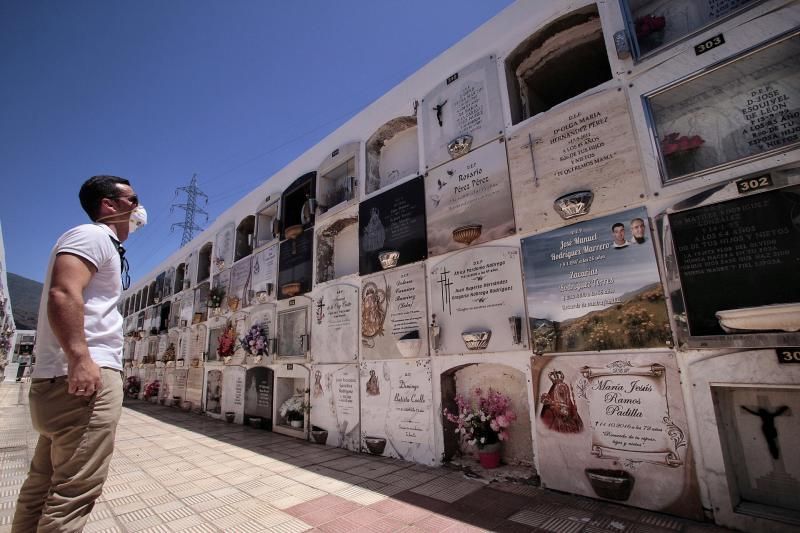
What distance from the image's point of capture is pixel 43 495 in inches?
75.1

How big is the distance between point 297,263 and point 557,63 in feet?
20.0

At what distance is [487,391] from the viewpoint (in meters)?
5.09

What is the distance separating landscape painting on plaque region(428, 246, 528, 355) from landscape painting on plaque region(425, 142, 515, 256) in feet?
0.76

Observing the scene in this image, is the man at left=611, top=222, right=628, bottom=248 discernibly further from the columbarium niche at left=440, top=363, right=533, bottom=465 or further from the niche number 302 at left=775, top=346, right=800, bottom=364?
the columbarium niche at left=440, top=363, right=533, bottom=465

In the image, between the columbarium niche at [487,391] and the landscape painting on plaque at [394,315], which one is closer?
the columbarium niche at [487,391]

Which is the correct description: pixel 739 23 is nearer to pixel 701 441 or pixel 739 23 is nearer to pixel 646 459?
pixel 701 441

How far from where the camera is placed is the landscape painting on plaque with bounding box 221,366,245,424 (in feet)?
30.9

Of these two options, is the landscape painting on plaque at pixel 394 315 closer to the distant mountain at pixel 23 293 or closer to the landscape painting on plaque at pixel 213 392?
the landscape painting on plaque at pixel 213 392

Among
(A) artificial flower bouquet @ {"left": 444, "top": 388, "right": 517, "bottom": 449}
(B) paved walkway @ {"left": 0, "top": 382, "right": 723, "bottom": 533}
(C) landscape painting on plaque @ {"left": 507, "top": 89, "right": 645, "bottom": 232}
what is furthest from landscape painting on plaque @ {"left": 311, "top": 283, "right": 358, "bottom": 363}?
(C) landscape painting on plaque @ {"left": 507, "top": 89, "right": 645, "bottom": 232}

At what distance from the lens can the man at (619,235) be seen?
3.84 m

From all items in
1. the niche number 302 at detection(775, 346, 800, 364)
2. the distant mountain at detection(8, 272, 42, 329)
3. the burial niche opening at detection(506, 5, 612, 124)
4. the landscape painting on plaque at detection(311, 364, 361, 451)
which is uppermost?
the distant mountain at detection(8, 272, 42, 329)

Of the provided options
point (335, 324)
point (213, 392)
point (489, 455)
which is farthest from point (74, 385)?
point (213, 392)

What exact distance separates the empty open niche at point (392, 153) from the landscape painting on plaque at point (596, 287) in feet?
10.9

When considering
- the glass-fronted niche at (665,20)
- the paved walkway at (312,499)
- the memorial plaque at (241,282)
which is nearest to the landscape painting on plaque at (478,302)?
the paved walkway at (312,499)
